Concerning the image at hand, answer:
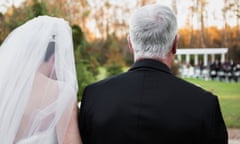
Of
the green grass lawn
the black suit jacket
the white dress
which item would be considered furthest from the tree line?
the black suit jacket

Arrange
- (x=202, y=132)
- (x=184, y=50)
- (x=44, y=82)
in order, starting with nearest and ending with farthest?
(x=202, y=132) → (x=44, y=82) → (x=184, y=50)

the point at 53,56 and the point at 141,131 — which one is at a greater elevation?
the point at 53,56

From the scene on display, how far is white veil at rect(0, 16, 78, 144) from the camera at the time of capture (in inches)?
106

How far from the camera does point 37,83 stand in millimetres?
2783

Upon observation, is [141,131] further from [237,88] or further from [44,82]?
[237,88]

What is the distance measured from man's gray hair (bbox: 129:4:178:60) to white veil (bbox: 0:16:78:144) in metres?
0.63

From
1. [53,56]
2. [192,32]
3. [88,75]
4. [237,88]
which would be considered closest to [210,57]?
[192,32]

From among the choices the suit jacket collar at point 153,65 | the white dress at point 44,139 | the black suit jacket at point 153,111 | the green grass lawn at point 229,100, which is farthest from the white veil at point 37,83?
the green grass lawn at point 229,100

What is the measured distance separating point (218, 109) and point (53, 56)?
1.12 metres

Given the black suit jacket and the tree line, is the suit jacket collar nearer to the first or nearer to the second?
the black suit jacket

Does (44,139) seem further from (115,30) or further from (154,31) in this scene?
(115,30)

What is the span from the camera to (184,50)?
28297 mm

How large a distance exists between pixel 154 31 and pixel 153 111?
14.1 inches

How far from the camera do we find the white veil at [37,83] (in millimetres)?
2684
